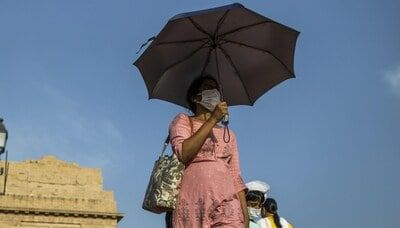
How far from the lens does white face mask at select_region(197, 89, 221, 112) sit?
13.6 feet

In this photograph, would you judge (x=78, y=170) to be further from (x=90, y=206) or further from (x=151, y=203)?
(x=151, y=203)

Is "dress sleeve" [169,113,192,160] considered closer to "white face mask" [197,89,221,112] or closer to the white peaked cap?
"white face mask" [197,89,221,112]

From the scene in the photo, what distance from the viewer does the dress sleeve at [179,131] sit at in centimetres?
392

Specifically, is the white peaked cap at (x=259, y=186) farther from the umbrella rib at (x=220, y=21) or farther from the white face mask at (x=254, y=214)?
the umbrella rib at (x=220, y=21)

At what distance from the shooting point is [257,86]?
490 centimetres

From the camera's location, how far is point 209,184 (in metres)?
3.82

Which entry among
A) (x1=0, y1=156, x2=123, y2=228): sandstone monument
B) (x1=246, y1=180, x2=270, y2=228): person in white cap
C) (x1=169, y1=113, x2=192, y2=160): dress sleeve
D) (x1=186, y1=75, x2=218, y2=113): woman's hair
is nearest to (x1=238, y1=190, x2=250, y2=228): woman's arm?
(x1=169, y1=113, x2=192, y2=160): dress sleeve

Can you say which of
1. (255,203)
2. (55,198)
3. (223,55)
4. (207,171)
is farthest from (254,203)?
(55,198)

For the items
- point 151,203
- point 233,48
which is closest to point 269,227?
point 233,48

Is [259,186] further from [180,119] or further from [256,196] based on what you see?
[180,119]

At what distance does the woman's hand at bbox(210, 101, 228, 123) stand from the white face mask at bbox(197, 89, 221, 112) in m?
→ 0.31

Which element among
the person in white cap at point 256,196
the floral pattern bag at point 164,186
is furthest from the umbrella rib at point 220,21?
the person in white cap at point 256,196

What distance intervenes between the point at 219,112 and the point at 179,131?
0.33 m

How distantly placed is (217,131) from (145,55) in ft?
2.94
